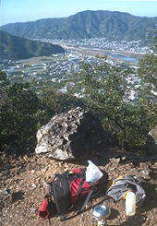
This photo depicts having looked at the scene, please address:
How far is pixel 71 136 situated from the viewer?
9789 millimetres

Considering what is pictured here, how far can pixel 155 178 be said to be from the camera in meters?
8.53

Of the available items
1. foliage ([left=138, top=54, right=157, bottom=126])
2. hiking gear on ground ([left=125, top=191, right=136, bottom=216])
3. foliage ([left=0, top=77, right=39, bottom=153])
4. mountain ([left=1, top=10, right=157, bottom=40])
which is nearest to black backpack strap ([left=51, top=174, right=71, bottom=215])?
hiking gear on ground ([left=125, top=191, right=136, bottom=216])

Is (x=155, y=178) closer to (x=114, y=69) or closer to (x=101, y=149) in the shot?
(x=101, y=149)

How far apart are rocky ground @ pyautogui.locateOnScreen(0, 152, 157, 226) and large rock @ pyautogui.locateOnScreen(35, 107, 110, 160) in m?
0.38

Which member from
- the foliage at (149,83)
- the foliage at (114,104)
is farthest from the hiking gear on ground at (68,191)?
the foliage at (149,83)

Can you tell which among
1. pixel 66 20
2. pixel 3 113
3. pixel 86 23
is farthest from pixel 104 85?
pixel 66 20

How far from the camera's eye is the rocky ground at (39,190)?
743 centimetres

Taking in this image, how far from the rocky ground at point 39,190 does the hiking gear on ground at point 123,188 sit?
0.23m

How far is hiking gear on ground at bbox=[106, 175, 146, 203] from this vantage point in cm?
770

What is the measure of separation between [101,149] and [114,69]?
7306 mm

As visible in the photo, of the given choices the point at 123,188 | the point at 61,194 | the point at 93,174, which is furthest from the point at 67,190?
the point at 123,188

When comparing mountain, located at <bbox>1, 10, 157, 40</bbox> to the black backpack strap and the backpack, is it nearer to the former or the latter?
the backpack

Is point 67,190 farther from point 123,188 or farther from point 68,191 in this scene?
point 123,188

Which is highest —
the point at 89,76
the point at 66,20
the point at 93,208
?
the point at 66,20
